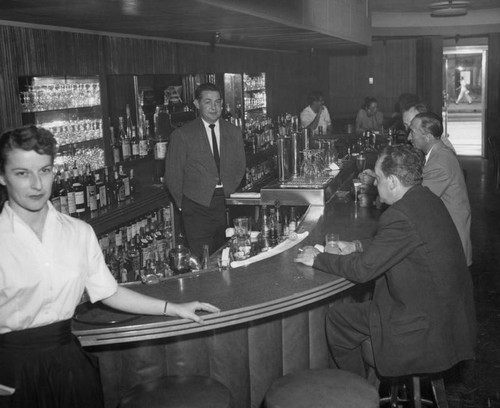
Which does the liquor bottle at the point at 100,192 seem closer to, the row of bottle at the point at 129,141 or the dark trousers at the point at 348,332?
the row of bottle at the point at 129,141

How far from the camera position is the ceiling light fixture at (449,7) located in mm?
11728

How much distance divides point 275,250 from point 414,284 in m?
0.94

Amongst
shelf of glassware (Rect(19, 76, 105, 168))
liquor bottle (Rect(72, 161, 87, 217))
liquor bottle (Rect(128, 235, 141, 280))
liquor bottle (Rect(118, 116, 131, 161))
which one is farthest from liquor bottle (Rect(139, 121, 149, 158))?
liquor bottle (Rect(72, 161, 87, 217))

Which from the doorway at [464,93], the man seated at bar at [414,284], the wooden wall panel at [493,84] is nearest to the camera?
the man seated at bar at [414,284]

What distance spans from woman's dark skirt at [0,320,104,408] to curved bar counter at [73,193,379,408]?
0.34 m

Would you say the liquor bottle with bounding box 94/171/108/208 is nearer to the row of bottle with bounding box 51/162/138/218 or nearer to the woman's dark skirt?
the row of bottle with bounding box 51/162/138/218

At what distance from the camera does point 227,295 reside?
9.63 ft

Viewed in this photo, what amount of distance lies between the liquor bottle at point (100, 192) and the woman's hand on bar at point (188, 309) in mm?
2814

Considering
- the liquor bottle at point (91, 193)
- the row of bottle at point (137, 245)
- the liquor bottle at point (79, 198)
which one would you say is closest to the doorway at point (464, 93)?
the row of bottle at point (137, 245)

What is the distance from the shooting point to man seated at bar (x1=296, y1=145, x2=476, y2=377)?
2.99m

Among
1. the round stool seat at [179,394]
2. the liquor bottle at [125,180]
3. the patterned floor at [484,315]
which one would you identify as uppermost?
the liquor bottle at [125,180]

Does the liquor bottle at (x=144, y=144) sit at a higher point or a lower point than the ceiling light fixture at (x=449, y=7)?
lower

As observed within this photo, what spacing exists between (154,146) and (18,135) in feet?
14.1

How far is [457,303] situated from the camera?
307cm
